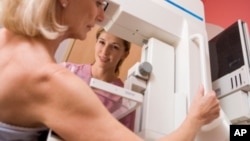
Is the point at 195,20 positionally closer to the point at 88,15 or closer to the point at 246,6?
the point at 88,15

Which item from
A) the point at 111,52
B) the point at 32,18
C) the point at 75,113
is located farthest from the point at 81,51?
the point at 75,113

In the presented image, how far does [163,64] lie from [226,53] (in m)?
0.39

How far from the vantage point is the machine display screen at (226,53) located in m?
1.41

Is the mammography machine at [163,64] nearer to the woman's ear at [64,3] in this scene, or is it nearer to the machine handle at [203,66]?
the machine handle at [203,66]

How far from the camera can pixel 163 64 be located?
1292mm

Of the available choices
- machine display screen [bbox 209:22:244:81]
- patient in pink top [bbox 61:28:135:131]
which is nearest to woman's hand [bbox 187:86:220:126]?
machine display screen [bbox 209:22:244:81]

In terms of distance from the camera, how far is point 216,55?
1.59 meters

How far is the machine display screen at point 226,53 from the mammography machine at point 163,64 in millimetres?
138

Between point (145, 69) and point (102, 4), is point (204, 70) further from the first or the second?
point (102, 4)

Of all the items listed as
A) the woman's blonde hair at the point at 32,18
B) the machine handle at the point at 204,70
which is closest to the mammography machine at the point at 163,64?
the machine handle at the point at 204,70

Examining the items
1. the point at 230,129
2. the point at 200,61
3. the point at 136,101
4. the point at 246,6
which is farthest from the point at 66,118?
the point at 246,6

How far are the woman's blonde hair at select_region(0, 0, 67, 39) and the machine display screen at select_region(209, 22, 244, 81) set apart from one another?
2.71 feet

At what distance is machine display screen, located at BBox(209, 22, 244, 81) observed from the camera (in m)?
1.41

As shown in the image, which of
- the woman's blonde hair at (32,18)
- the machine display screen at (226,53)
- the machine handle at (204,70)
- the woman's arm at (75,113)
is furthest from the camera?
the machine display screen at (226,53)
